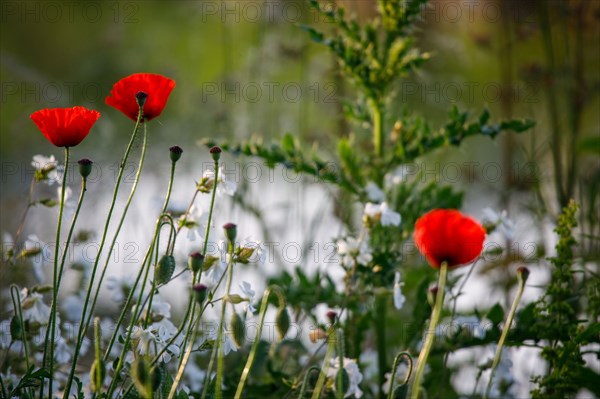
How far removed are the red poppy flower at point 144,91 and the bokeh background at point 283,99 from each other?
3.6 inches

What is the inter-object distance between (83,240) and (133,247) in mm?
481

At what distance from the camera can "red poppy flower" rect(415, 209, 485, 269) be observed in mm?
854

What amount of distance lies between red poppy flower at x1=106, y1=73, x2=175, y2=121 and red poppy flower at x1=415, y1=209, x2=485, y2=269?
352 millimetres

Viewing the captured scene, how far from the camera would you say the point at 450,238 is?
0.85 m

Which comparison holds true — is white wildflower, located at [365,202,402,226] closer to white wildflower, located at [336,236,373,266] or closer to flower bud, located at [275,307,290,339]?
white wildflower, located at [336,236,373,266]

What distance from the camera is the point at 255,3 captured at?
93.4 inches

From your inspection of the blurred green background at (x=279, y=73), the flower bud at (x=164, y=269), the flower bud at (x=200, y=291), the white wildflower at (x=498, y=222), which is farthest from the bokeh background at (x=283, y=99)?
the flower bud at (x=200, y=291)

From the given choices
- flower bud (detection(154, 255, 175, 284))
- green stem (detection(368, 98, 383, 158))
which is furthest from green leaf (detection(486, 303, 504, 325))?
flower bud (detection(154, 255, 175, 284))

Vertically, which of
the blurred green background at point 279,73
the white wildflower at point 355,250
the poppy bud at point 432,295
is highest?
the blurred green background at point 279,73

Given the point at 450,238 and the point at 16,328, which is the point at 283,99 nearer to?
the point at 16,328

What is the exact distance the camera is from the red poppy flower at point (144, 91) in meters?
0.94

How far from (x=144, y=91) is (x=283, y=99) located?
253cm

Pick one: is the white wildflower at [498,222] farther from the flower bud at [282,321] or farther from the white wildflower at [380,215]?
the flower bud at [282,321]

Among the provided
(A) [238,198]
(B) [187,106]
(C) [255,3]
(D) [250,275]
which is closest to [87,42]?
(B) [187,106]
